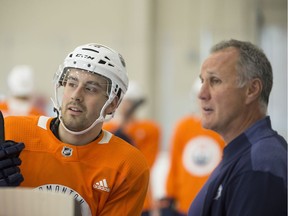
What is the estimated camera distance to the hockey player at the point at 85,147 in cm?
189

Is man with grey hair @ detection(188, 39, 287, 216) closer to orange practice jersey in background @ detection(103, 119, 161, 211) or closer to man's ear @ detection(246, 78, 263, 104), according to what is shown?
man's ear @ detection(246, 78, 263, 104)

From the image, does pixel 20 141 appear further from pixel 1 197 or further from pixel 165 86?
pixel 165 86

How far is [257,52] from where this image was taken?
211 cm

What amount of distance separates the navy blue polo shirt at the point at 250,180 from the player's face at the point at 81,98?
43 cm

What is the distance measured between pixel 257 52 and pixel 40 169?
0.80m

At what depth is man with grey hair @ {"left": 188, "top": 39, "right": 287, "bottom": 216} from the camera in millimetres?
1771

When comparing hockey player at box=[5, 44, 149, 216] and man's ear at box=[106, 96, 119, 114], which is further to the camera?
man's ear at box=[106, 96, 119, 114]

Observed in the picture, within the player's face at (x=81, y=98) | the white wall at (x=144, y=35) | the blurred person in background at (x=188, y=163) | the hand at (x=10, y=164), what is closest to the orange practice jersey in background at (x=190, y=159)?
the blurred person in background at (x=188, y=163)

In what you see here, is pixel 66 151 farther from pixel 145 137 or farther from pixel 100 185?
pixel 145 137

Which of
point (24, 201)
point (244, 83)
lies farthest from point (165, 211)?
point (24, 201)

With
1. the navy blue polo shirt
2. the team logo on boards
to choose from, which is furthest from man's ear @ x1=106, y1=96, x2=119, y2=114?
the team logo on boards

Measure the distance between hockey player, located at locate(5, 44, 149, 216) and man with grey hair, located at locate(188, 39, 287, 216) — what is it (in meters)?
0.26

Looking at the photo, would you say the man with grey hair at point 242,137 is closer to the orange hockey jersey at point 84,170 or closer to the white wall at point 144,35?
the orange hockey jersey at point 84,170

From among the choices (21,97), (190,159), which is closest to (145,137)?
(190,159)
